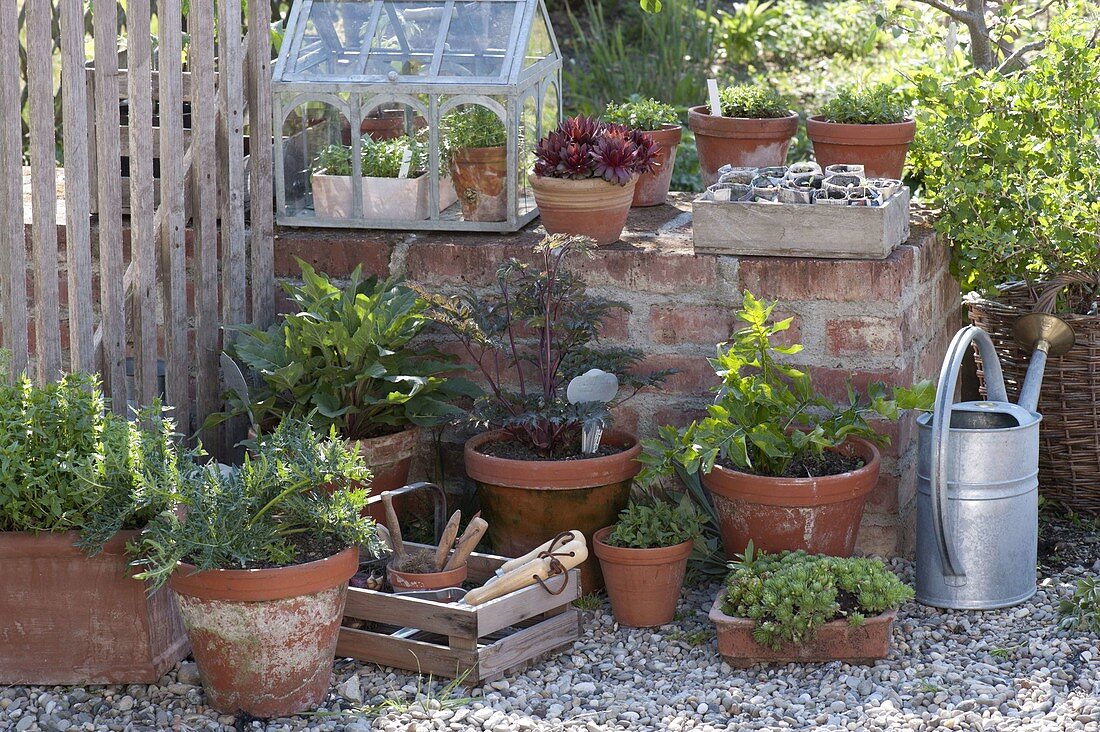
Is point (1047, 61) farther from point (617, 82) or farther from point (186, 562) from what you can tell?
point (617, 82)

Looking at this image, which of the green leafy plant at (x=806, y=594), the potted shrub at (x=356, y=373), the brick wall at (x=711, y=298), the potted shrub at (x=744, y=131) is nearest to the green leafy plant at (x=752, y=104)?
the potted shrub at (x=744, y=131)

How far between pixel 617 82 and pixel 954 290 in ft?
12.3

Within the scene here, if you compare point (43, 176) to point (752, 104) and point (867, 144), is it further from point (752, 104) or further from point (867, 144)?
point (867, 144)

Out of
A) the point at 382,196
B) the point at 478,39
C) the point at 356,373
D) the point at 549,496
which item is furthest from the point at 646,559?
the point at 478,39

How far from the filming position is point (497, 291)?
3.72m

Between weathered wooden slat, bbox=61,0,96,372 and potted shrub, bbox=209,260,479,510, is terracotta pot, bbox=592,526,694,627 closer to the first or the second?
potted shrub, bbox=209,260,479,510

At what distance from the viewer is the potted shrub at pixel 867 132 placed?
392cm

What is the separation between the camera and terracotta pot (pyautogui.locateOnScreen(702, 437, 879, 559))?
10.5ft

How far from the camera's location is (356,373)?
336 centimetres

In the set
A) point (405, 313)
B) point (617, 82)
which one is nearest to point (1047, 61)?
point (405, 313)

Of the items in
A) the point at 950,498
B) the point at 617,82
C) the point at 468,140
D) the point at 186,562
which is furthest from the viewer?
the point at 617,82

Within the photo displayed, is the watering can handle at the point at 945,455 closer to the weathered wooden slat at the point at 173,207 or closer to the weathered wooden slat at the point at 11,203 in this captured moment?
the weathered wooden slat at the point at 173,207

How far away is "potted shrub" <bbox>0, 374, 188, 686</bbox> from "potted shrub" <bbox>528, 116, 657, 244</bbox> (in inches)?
47.6

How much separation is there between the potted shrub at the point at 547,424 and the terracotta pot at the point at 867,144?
2.99ft
